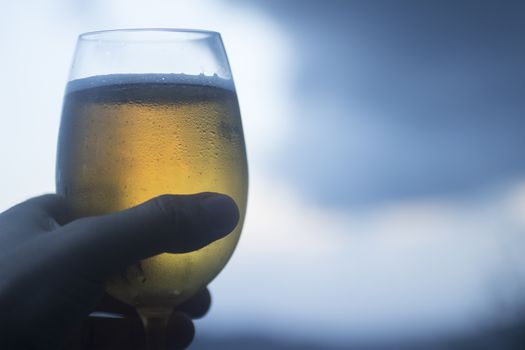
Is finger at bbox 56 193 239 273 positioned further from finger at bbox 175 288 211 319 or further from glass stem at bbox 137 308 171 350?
Answer: finger at bbox 175 288 211 319

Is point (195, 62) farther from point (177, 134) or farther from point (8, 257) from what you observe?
point (8, 257)

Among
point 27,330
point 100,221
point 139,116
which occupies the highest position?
point 139,116

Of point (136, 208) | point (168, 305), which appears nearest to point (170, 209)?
point (136, 208)

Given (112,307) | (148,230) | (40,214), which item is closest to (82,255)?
(148,230)

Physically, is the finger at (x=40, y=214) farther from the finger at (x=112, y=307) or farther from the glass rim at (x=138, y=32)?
the finger at (x=112, y=307)

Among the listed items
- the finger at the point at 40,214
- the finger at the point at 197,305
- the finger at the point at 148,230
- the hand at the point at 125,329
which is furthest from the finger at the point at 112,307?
the finger at the point at 148,230

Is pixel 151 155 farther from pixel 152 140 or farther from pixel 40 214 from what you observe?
pixel 40 214

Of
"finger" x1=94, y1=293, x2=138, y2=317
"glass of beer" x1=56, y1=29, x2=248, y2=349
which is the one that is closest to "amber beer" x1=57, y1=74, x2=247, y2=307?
"glass of beer" x1=56, y1=29, x2=248, y2=349
